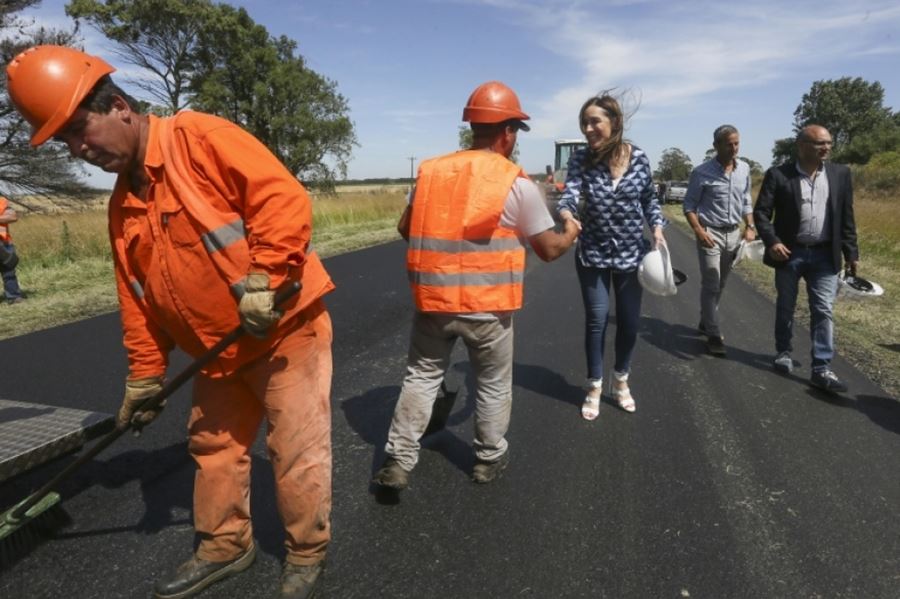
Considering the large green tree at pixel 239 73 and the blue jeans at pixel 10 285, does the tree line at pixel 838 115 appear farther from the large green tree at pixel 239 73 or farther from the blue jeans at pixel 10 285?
the blue jeans at pixel 10 285

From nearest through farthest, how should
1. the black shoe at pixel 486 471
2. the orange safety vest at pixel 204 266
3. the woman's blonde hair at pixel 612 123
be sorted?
the orange safety vest at pixel 204 266 → the black shoe at pixel 486 471 → the woman's blonde hair at pixel 612 123

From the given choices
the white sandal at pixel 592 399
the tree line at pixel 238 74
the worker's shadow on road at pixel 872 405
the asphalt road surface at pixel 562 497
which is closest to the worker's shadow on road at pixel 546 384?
the asphalt road surface at pixel 562 497

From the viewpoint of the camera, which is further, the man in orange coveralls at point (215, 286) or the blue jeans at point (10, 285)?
the blue jeans at point (10, 285)

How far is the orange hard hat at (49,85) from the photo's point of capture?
1807 mm

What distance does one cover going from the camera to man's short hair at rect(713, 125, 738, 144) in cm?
539

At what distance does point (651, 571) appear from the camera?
2.43 meters

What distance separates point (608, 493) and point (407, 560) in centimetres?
110

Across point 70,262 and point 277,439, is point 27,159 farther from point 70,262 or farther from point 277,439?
point 277,439

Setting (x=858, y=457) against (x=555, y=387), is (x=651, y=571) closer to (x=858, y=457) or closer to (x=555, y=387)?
(x=858, y=457)

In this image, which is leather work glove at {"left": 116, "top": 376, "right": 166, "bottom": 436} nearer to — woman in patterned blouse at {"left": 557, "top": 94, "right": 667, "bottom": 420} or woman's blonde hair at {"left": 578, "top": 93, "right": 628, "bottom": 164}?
woman in patterned blouse at {"left": 557, "top": 94, "right": 667, "bottom": 420}

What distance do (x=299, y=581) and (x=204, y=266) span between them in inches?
45.9

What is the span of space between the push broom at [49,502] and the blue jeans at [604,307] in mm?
2420

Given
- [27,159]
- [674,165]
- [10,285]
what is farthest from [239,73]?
[674,165]

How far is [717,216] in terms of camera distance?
5.64 metres
